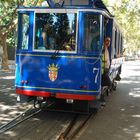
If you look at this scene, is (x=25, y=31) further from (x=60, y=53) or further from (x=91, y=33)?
(x=91, y=33)

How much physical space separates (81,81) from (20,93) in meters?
1.76

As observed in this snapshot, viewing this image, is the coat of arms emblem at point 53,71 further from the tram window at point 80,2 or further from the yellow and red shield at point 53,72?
the tram window at point 80,2

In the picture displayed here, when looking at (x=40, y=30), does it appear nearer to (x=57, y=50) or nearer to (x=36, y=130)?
(x=57, y=50)

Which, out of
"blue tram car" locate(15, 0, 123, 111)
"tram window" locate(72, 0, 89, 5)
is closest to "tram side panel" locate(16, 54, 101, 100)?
"blue tram car" locate(15, 0, 123, 111)

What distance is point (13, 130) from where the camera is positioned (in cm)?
916

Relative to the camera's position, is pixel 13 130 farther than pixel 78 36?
No

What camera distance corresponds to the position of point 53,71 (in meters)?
10.6

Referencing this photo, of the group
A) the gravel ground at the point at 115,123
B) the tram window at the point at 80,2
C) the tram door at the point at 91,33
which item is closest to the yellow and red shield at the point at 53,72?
the tram door at the point at 91,33

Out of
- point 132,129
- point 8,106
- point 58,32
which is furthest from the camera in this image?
point 8,106

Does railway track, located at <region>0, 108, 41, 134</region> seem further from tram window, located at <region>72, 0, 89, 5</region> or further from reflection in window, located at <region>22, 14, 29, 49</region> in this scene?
tram window, located at <region>72, 0, 89, 5</region>

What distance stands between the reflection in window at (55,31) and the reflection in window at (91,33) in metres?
0.31

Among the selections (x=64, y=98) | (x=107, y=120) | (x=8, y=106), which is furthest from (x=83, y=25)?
(x=8, y=106)

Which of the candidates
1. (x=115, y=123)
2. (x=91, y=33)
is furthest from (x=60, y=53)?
(x=115, y=123)

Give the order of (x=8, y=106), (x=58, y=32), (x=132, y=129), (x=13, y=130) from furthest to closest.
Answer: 1. (x=8, y=106)
2. (x=58, y=32)
3. (x=132, y=129)
4. (x=13, y=130)
